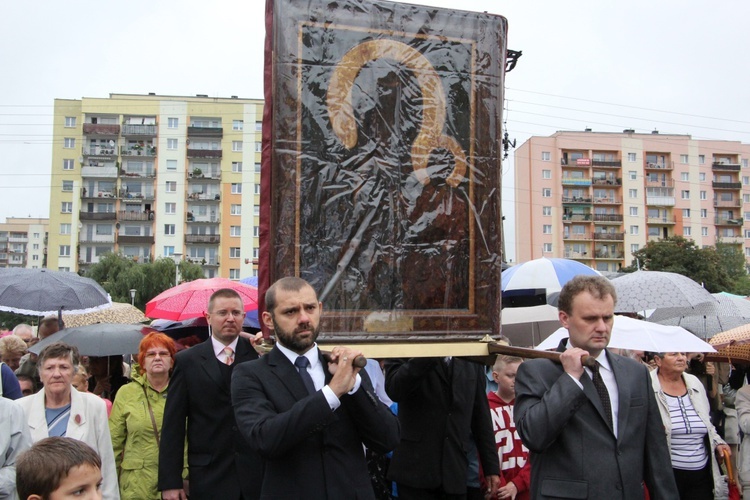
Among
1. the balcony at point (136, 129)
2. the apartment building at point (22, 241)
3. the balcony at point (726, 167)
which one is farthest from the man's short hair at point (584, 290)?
the apartment building at point (22, 241)

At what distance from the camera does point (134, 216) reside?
220 feet

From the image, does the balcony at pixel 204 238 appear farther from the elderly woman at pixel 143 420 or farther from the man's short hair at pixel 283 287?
the man's short hair at pixel 283 287

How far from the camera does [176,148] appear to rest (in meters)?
67.6

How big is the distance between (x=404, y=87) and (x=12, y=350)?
6.27 m

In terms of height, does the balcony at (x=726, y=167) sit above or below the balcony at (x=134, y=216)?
above

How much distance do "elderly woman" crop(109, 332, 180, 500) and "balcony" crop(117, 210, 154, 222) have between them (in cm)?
6427

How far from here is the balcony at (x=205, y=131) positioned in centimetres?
6650

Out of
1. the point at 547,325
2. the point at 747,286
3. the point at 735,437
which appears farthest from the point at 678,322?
the point at 747,286

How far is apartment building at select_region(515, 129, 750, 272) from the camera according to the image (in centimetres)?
7325

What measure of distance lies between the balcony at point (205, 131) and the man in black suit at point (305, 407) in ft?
215

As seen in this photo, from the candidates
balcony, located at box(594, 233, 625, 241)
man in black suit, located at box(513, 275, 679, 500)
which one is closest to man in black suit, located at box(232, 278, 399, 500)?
man in black suit, located at box(513, 275, 679, 500)

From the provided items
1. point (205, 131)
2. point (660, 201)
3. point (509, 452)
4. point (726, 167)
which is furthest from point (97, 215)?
point (509, 452)

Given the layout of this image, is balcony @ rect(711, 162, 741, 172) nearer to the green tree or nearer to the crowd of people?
the green tree

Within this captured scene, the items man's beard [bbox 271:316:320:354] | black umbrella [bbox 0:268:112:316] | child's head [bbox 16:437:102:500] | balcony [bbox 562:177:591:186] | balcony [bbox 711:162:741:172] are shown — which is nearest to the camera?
child's head [bbox 16:437:102:500]
